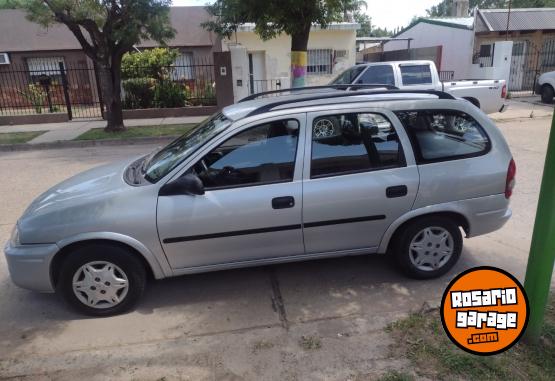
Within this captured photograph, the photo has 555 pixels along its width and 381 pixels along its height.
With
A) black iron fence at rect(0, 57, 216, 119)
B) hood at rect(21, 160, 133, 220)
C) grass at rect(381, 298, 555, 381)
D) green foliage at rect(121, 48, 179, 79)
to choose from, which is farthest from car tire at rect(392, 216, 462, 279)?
green foliage at rect(121, 48, 179, 79)

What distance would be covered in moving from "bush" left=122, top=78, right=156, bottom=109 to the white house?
4910 millimetres

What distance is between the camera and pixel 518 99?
62.4 feet

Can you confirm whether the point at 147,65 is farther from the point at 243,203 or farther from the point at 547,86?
the point at 243,203

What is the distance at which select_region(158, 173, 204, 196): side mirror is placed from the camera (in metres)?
3.39

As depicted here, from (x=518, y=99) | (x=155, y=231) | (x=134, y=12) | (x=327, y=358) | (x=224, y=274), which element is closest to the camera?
(x=327, y=358)

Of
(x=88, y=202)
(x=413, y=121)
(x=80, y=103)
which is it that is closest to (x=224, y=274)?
(x=88, y=202)

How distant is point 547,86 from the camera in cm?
1722

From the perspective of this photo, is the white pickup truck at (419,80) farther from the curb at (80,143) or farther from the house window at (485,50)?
the house window at (485,50)

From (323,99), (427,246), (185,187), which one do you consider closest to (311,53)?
(323,99)

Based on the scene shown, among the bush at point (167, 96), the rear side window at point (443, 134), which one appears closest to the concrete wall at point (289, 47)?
the bush at point (167, 96)

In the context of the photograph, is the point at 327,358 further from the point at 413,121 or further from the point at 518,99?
the point at 518,99

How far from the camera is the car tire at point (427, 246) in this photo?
151 inches

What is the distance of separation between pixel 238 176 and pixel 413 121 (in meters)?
1.56

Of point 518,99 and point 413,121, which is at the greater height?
point 413,121
